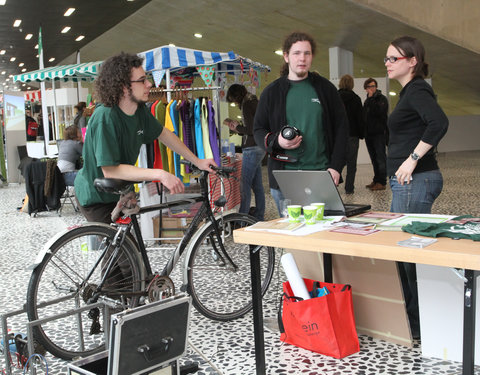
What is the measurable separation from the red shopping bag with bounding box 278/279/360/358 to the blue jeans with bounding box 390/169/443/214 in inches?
21.0

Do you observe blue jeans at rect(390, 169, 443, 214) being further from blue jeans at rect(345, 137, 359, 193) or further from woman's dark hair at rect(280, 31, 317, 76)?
blue jeans at rect(345, 137, 359, 193)

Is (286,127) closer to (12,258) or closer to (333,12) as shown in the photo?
(12,258)

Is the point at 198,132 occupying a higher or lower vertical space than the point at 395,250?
higher

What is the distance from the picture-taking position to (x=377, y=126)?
24.6ft

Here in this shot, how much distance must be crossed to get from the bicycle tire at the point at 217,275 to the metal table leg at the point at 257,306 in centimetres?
42

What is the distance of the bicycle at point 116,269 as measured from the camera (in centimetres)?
245

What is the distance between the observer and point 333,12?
10.9m

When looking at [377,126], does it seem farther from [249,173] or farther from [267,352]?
[267,352]

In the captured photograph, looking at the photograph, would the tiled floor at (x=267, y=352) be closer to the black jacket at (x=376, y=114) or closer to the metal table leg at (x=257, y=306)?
the metal table leg at (x=257, y=306)

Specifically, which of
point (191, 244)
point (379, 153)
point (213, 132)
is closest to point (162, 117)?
point (213, 132)

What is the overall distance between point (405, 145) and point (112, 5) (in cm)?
1196

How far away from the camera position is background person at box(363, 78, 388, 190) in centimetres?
745

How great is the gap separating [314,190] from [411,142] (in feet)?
2.07

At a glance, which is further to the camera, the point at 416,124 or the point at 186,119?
the point at 186,119
